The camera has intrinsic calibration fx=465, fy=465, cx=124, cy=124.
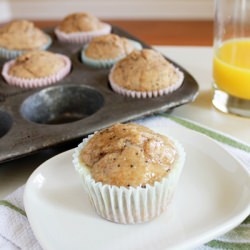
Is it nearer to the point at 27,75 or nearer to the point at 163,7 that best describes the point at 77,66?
the point at 27,75

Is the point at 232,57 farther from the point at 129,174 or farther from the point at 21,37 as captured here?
the point at 21,37

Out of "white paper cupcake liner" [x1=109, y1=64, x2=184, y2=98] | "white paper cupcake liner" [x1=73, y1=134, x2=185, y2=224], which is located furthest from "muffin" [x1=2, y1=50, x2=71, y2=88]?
"white paper cupcake liner" [x1=73, y1=134, x2=185, y2=224]

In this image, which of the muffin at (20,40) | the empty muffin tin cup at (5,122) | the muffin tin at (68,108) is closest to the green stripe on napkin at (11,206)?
the muffin tin at (68,108)

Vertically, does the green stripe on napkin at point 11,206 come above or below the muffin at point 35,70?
below

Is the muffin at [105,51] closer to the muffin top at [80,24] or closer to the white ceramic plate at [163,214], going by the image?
the muffin top at [80,24]

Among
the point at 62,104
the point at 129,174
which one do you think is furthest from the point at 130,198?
the point at 62,104

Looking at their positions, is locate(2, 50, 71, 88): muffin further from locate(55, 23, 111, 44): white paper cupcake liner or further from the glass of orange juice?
the glass of orange juice

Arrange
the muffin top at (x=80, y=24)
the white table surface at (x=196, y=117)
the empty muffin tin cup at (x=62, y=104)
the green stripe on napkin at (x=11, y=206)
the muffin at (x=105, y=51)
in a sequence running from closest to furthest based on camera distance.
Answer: the green stripe on napkin at (x=11, y=206) → the white table surface at (x=196, y=117) → the empty muffin tin cup at (x=62, y=104) → the muffin at (x=105, y=51) → the muffin top at (x=80, y=24)
